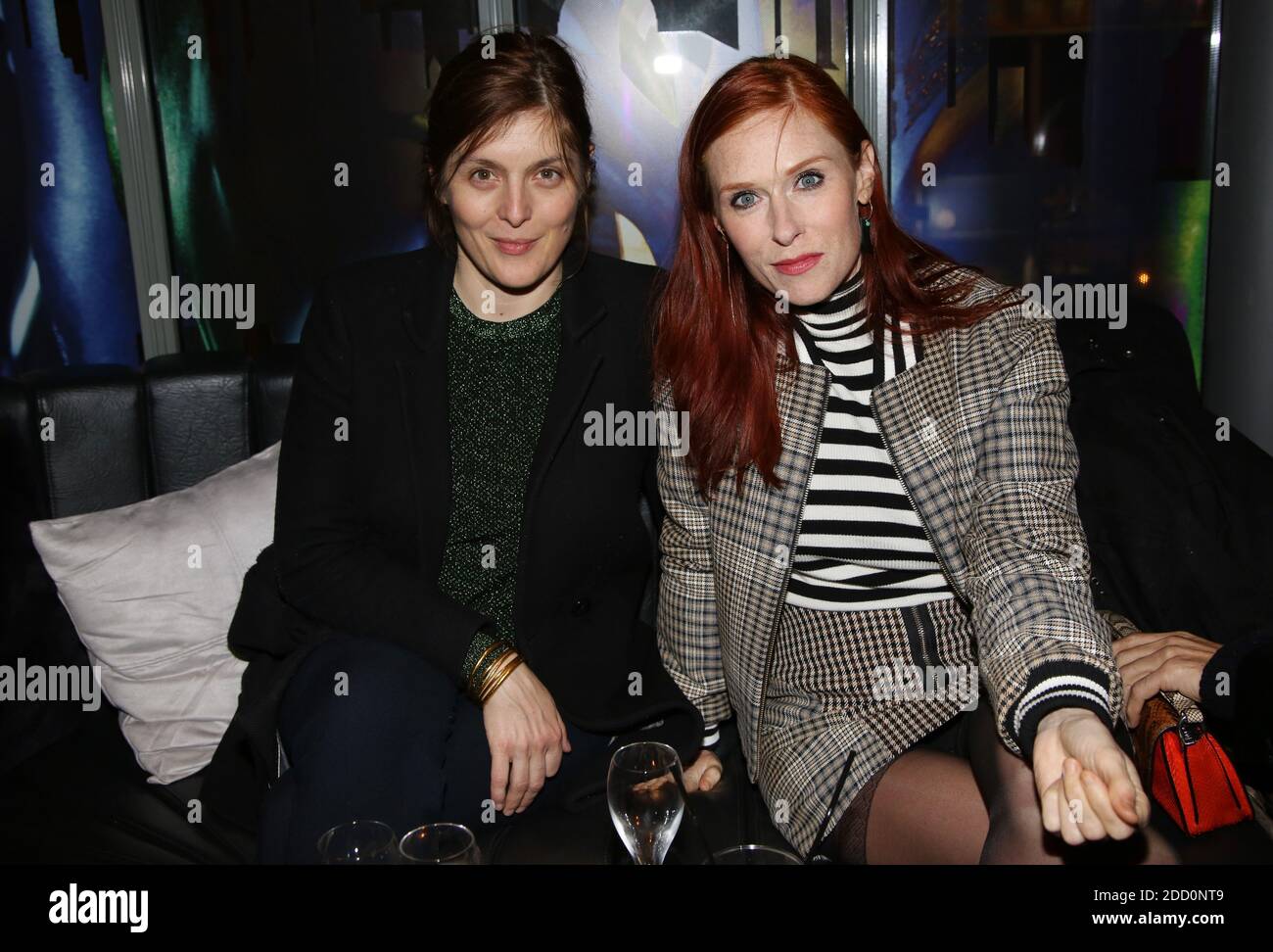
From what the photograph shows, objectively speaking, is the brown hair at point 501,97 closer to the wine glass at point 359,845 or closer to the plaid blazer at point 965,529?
the plaid blazer at point 965,529

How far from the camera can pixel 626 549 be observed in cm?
182

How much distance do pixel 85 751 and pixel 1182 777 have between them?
1.78 m

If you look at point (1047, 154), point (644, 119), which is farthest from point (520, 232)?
point (1047, 154)

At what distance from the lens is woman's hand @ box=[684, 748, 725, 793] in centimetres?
173

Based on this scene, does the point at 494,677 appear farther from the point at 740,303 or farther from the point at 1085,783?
the point at 1085,783

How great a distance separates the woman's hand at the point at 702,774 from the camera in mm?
1730

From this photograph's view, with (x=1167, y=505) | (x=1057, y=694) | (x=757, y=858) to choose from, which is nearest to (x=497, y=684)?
(x=757, y=858)

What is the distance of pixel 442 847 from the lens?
3.52 ft

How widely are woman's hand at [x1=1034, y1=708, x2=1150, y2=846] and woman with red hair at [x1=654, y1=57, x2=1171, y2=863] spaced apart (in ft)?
0.76

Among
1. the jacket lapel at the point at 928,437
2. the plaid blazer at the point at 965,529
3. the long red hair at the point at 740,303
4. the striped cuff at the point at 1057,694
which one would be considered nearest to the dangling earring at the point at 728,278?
the long red hair at the point at 740,303

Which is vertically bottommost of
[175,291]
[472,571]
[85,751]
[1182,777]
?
[85,751]

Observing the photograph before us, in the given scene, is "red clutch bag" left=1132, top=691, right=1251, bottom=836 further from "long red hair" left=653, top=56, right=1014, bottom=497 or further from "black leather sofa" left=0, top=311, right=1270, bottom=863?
"long red hair" left=653, top=56, right=1014, bottom=497
